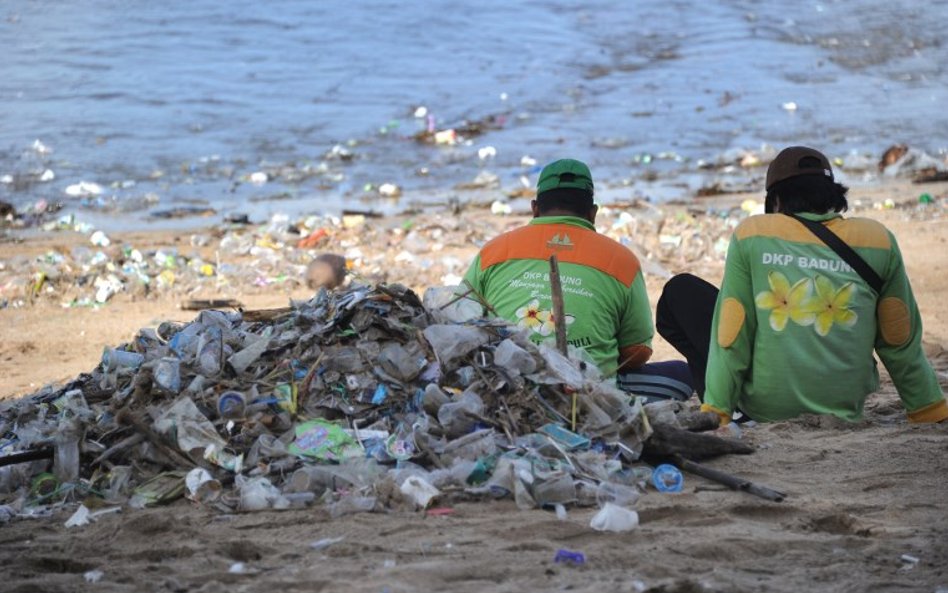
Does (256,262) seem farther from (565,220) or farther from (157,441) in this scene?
(157,441)

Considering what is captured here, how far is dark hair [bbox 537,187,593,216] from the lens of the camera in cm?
479

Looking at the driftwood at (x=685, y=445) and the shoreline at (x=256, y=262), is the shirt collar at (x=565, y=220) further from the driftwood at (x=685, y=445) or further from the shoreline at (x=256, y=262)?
the shoreline at (x=256, y=262)

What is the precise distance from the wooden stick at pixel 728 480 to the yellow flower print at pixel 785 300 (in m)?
0.74

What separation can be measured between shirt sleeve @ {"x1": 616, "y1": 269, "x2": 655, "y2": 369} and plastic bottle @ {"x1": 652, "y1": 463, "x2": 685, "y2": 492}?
1008 mm

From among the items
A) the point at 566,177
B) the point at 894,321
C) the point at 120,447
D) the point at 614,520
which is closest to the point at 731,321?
the point at 894,321

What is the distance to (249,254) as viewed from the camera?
9.11 metres

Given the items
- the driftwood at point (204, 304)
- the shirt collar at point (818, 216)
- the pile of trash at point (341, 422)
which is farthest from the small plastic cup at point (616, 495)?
the driftwood at point (204, 304)

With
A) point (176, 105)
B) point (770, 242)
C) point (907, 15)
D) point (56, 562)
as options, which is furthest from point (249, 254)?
point (907, 15)

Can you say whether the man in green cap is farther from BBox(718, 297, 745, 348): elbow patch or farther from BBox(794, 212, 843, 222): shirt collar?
BBox(794, 212, 843, 222): shirt collar

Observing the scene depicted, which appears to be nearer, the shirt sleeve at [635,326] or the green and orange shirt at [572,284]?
the green and orange shirt at [572,284]

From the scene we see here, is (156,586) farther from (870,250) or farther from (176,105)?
(176,105)

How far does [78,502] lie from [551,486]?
4.61ft

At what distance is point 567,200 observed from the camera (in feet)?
15.7

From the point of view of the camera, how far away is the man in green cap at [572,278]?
462 centimetres
